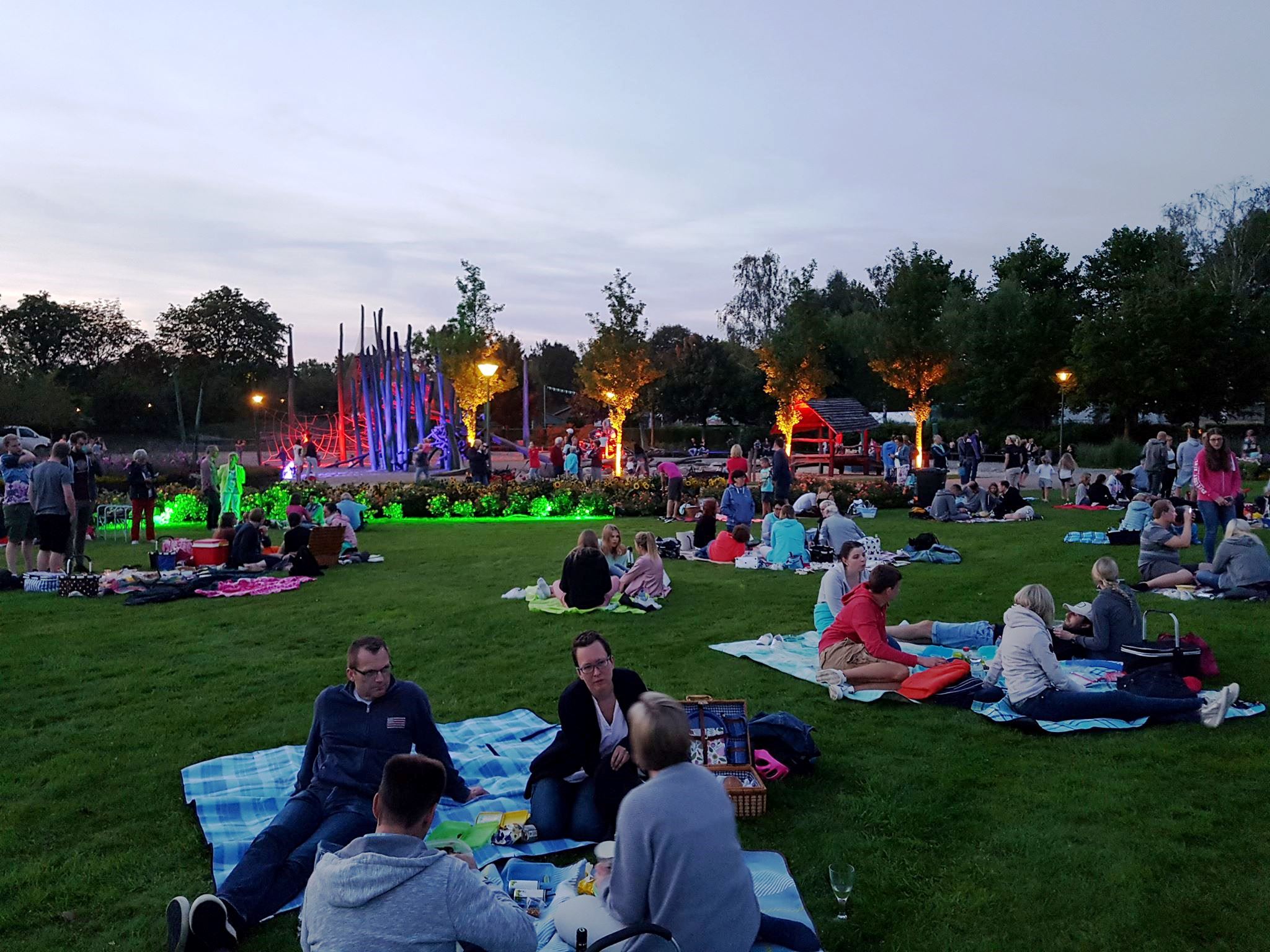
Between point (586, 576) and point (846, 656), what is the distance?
3.70 meters

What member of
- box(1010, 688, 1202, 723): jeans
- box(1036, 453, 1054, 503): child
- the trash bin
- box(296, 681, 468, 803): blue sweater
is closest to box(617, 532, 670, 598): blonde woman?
box(1010, 688, 1202, 723): jeans

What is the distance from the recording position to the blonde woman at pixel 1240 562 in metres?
9.93

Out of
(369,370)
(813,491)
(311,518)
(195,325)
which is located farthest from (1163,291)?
(195,325)

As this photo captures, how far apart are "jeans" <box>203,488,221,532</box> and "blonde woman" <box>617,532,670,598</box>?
36.7 feet

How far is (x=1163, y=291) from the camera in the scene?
39500 mm

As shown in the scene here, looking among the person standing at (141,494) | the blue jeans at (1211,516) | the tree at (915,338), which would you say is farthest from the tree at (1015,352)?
the person standing at (141,494)

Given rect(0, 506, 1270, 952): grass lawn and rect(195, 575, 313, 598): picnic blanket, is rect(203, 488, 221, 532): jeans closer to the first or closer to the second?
rect(195, 575, 313, 598): picnic blanket

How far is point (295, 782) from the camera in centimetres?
537

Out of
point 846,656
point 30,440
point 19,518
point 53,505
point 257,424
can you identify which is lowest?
point 846,656

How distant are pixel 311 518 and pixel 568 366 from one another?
247ft

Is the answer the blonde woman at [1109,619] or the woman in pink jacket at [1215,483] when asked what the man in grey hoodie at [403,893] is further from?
the woman in pink jacket at [1215,483]

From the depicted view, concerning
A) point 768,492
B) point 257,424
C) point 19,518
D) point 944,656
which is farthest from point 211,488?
point 257,424

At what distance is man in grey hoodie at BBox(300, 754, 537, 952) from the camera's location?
2775 millimetres

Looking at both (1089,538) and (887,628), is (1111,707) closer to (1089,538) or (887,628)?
(887,628)
